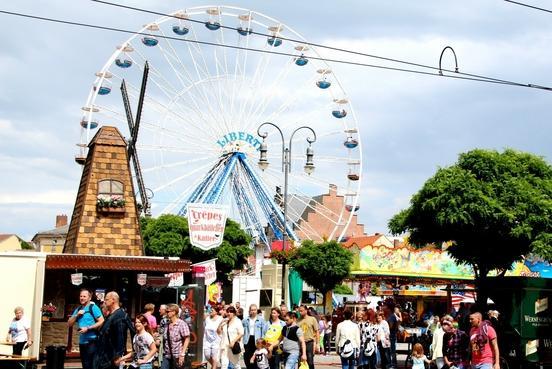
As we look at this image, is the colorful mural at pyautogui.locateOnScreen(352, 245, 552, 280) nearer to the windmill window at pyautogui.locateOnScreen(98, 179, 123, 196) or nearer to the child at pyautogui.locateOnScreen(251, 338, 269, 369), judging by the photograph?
the windmill window at pyautogui.locateOnScreen(98, 179, 123, 196)

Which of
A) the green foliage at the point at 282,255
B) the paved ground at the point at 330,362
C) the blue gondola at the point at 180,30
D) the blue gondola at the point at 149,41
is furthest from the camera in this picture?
the blue gondola at the point at 149,41

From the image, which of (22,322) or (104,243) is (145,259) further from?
(22,322)

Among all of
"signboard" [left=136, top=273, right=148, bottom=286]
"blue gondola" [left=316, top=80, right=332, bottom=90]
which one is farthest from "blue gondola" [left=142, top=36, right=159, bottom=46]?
"signboard" [left=136, top=273, right=148, bottom=286]

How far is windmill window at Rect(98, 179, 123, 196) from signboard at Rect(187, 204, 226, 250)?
352 cm

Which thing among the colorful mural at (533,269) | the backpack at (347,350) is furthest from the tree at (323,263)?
the backpack at (347,350)

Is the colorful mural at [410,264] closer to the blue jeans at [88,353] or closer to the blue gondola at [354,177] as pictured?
the blue gondola at [354,177]

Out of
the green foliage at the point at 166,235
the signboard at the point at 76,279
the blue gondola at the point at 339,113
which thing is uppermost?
the blue gondola at the point at 339,113

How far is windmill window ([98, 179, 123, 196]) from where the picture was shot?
27.4 m

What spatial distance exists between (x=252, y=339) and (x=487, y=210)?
931cm

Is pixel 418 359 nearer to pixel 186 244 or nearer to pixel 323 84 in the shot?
pixel 323 84

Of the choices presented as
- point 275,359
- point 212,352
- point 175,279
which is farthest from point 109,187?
point 275,359

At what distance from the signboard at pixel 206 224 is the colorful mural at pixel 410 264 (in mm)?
18635

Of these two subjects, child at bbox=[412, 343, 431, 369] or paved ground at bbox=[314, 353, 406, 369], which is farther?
paved ground at bbox=[314, 353, 406, 369]

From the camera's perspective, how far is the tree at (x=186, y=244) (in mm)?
54969
